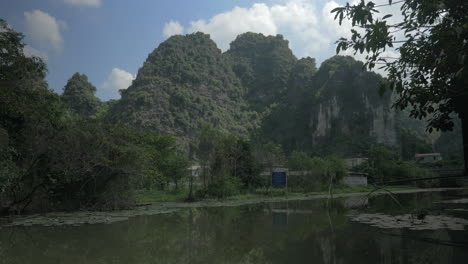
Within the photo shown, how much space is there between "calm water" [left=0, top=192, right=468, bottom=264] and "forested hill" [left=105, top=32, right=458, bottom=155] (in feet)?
189

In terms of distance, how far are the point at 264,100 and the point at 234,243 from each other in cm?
9928

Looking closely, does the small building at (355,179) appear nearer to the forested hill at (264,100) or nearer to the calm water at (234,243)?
the calm water at (234,243)

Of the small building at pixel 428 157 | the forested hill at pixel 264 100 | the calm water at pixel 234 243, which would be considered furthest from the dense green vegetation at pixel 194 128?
the small building at pixel 428 157

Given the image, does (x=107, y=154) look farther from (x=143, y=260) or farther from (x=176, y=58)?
(x=176, y=58)

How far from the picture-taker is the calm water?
5.94m

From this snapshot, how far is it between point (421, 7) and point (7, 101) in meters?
11.6

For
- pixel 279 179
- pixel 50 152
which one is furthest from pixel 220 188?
pixel 50 152

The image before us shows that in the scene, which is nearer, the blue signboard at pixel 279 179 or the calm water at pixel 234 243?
the calm water at pixel 234 243

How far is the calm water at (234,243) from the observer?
5.94 metres

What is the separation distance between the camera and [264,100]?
106 metres

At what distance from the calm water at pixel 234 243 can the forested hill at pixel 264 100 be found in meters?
57.5

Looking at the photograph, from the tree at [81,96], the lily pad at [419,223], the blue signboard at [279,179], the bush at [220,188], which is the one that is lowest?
the lily pad at [419,223]

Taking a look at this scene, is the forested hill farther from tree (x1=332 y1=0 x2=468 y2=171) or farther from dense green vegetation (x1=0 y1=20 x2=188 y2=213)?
tree (x1=332 y1=0 x2=468 y2=171)

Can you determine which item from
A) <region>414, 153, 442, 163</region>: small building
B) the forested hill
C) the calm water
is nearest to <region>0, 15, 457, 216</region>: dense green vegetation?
the forested hill
